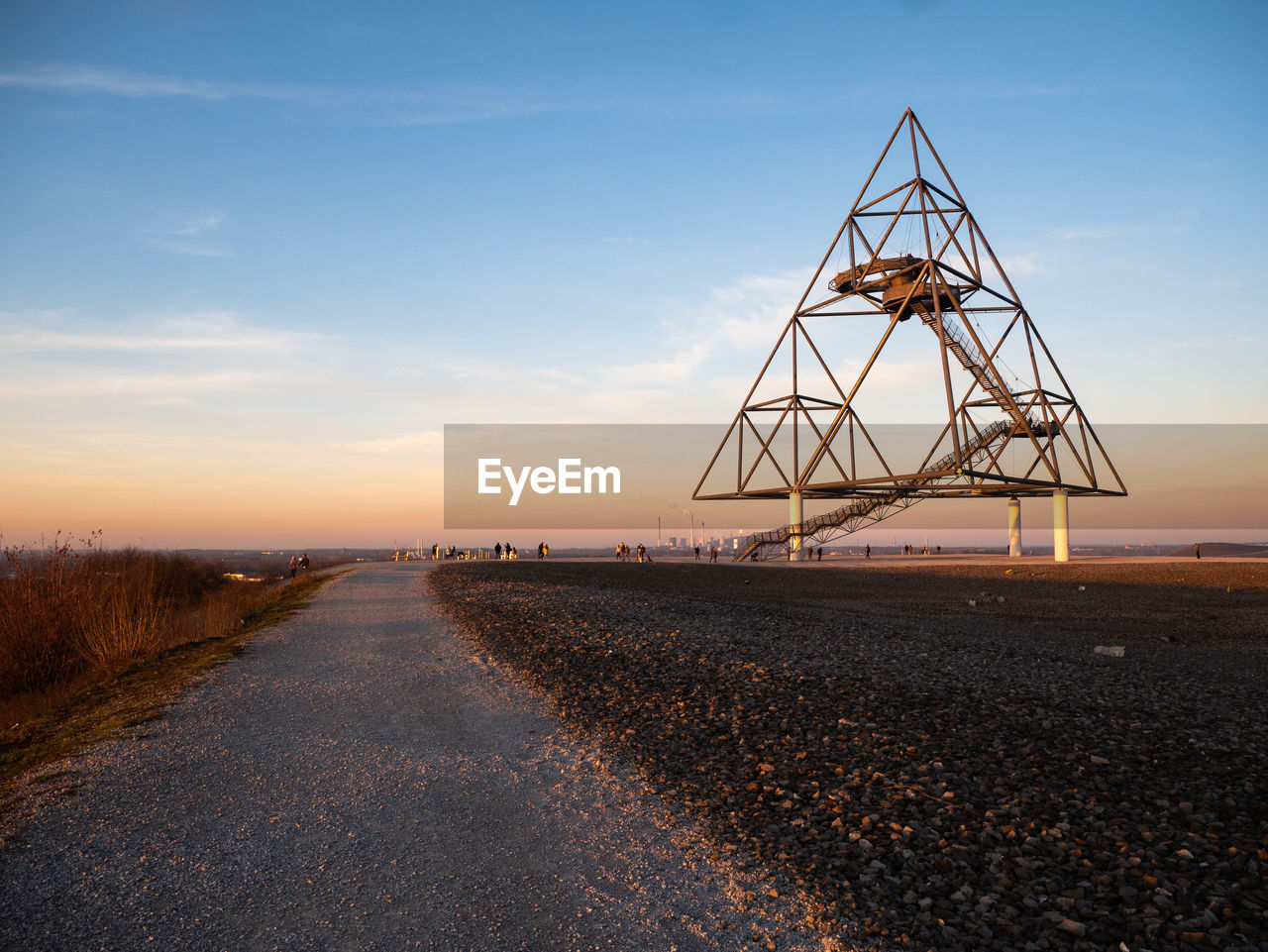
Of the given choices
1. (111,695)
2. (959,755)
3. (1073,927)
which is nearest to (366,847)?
(1073,927)

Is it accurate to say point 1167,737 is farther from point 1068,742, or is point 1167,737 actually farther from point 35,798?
point 35,798

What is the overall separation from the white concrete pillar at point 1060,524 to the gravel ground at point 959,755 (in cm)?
2583

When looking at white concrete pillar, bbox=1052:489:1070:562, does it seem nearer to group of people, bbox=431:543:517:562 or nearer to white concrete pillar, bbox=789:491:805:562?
white concrete pillar, bbox=789:491:805:562

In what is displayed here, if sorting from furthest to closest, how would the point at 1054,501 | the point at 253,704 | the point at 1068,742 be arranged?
→ the point at 1054,501 < the point at 253,704 < the point at 1068,742

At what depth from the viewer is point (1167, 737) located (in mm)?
7602

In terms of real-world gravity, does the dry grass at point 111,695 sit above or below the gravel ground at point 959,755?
below

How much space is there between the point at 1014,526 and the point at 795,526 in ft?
47.1

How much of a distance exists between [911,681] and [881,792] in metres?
4.25

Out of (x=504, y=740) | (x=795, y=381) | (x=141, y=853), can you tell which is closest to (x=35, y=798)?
(x=141, y=853)

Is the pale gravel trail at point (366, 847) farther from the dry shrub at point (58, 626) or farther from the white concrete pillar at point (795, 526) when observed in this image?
the white concrete pillar at point (795, 526)

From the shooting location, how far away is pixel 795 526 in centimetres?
4372

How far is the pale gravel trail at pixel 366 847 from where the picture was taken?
14.3 feet

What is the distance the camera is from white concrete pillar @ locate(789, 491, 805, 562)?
140 ft

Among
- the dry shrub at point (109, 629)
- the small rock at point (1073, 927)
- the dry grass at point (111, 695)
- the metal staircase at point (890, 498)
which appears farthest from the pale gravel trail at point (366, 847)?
the metal staircase at point (890, 498)
